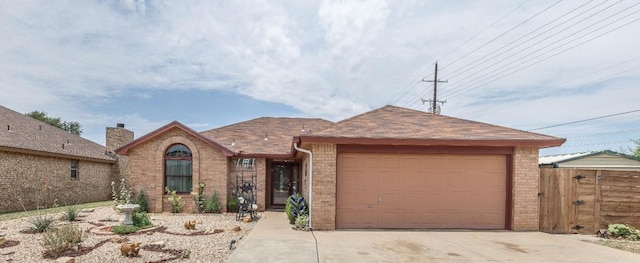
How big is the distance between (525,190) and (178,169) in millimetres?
12350

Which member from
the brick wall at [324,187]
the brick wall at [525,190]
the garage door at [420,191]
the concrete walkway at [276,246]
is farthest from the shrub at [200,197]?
the brick wall at [525,190]

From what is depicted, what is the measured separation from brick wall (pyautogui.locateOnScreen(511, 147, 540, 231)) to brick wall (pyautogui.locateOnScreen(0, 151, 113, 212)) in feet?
46.9

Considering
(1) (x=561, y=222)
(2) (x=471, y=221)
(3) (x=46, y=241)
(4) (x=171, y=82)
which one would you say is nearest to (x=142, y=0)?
(3) (x=46, y=241)

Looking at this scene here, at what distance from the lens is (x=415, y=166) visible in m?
10.2

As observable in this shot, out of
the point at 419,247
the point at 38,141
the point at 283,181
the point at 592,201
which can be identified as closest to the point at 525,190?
the point at 592,201

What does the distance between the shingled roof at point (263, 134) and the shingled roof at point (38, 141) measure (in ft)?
21.5

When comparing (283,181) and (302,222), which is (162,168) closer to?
(283,181)

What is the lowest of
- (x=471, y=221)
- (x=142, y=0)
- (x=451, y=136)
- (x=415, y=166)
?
(x=471, y=221)

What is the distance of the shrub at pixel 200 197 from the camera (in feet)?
46.4

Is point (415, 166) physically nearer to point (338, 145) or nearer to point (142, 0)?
point (338, 145)

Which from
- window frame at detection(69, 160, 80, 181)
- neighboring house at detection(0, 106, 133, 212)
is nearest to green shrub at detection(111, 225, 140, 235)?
neighboring house at detection(0, 106, 133, 212)

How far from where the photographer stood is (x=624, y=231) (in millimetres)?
9375

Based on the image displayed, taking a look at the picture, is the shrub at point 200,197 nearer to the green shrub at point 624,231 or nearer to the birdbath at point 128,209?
the birdbath at point 128,209

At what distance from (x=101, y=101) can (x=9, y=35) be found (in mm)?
10356
